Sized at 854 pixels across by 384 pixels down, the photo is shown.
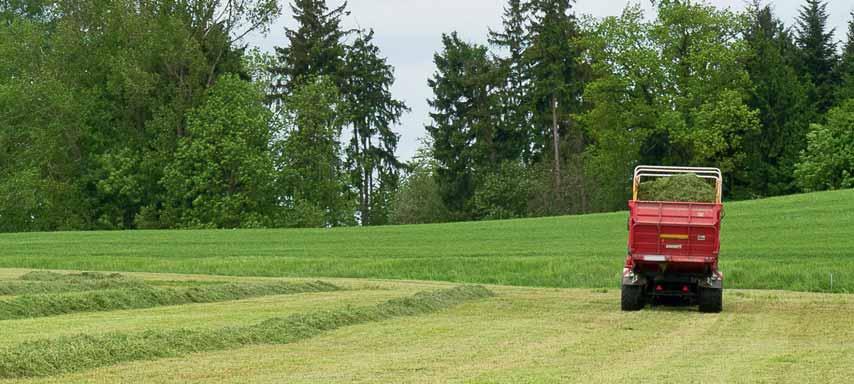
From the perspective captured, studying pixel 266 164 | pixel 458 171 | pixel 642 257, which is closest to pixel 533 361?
pixel 642 257

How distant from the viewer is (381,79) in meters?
84.5

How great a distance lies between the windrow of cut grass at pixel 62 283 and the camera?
26.4 m

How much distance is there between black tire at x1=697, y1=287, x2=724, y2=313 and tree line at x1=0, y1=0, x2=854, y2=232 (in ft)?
141

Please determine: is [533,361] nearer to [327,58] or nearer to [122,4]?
[122,4]

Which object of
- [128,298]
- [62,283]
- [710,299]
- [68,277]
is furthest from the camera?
[68,277]

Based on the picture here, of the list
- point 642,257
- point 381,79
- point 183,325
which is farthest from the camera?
point 381,79

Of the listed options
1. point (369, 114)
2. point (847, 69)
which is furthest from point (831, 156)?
point (369, 114)

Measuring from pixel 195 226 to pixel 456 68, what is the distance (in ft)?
80.5

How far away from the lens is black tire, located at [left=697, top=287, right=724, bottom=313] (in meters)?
24.9

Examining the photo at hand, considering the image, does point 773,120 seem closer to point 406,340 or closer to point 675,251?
point 675,251

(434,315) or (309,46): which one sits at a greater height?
(309,46)

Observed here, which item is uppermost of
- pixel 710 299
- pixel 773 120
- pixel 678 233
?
pixel 773 120

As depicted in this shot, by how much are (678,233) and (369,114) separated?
60.9 meters

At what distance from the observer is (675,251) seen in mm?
24562
